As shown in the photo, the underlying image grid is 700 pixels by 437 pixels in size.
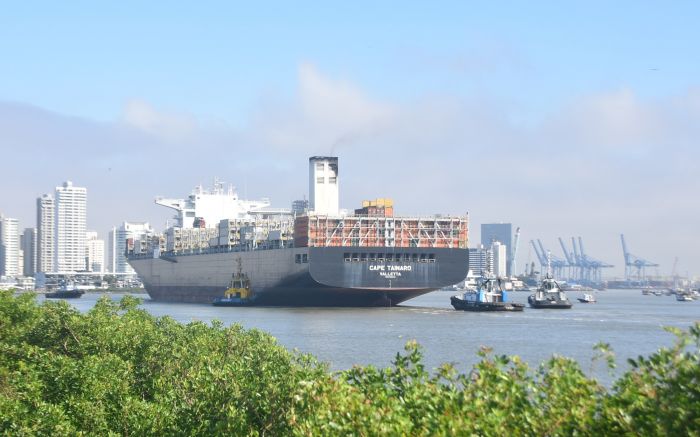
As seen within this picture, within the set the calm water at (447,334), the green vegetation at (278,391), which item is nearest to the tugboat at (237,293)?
the calm water at (447,334)

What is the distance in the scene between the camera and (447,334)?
60.7 metres

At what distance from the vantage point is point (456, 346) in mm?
52094

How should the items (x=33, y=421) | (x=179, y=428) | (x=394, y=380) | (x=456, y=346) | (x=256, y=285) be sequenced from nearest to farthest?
(x=394, y=380), (x=179, y=428), (x=33, y=421), (x=456, y=346), (x=256, y=285)

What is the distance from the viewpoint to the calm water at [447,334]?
47.3 metres

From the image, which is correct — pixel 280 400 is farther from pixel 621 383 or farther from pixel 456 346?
pixel 456 346

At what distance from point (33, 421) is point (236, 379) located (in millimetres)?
4720

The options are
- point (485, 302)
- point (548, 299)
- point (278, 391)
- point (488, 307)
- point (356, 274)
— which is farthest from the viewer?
point (548, 299)

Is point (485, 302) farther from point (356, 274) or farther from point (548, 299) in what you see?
point (548, 299)

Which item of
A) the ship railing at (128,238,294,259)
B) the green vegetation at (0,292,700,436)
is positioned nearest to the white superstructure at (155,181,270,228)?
the ship railing at (128,238,294,259)

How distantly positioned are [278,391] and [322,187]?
310ft

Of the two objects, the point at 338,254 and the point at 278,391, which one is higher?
the point at 338,254

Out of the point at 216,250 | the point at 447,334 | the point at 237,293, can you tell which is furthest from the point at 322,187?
the point at 447,334

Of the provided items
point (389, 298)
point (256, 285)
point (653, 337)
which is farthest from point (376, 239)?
point (653, 337)

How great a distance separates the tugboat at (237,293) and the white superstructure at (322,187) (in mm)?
10386
